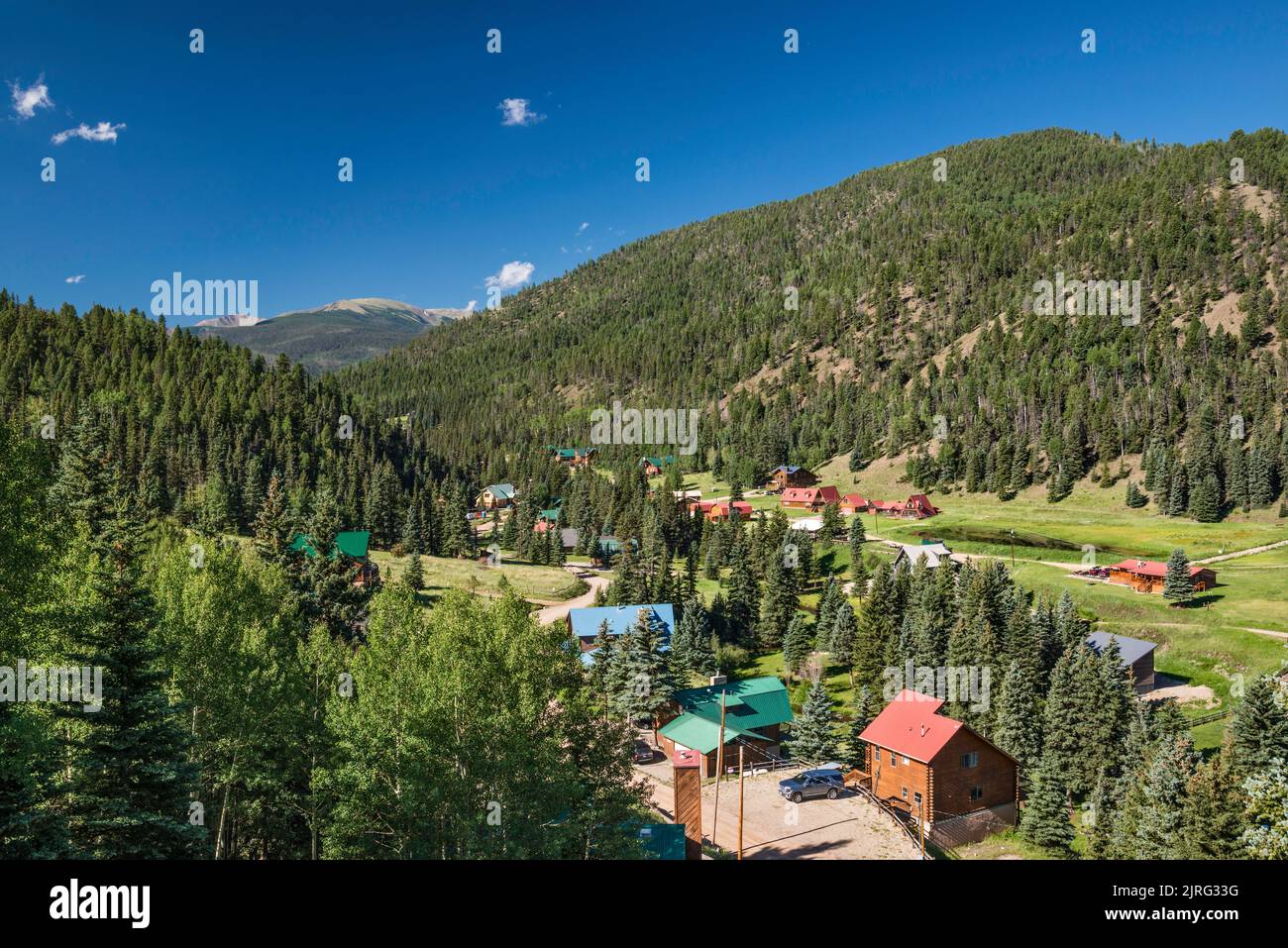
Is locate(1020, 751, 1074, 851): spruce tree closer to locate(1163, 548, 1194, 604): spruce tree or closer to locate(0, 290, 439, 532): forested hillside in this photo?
locate(1163, 548, 1194, 604): spruce tree

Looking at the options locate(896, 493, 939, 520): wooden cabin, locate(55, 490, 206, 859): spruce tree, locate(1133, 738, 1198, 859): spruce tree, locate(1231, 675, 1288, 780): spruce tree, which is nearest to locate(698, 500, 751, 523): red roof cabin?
locate(896, 493, 939, 520): wooden cabin

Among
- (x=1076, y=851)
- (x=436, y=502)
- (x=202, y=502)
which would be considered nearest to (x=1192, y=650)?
(x=1076, y=851)

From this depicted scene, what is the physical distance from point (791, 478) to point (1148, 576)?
84470 mm

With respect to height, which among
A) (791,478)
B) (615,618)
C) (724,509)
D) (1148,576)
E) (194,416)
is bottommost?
(615,618)

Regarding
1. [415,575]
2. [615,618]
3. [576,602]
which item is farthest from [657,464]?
[615,618]

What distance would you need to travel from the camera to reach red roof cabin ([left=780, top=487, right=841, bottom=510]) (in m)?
139

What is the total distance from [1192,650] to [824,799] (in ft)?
130

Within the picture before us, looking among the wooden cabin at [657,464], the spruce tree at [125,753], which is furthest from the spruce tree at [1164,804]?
the wooden cabin at [657,464]

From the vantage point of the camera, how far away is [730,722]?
171 ft

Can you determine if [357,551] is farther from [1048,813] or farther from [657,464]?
[657,464]

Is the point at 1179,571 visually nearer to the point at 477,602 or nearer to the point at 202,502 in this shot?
the point at 477,602

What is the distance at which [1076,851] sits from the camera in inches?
1465

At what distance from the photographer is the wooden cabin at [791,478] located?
515ft

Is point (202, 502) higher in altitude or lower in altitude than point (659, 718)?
higher
